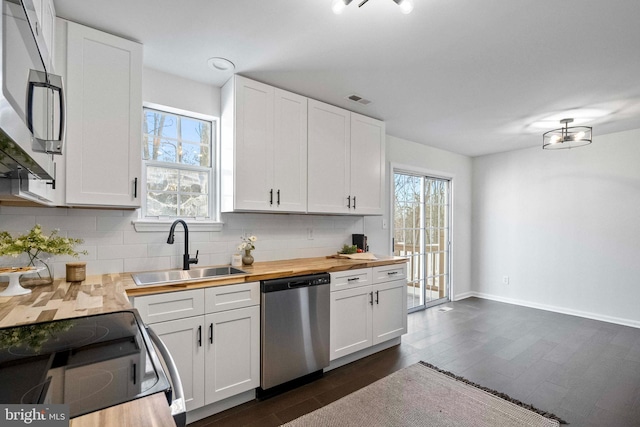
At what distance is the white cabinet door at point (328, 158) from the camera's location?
9.99 feet

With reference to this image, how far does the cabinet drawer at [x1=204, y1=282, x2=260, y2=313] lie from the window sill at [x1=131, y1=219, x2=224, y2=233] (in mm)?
742

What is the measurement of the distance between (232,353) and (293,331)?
49cm

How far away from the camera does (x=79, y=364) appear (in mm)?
883

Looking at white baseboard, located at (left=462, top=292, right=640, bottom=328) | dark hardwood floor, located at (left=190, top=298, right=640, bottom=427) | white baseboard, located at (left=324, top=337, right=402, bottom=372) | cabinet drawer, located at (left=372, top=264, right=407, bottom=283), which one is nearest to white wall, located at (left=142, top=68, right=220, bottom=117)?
cabinet drawer, located at (left=372, top=264, right=407, bottom=283)

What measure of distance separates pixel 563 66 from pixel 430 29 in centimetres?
125

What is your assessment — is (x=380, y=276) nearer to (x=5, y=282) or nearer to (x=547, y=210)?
(x=5, y=282)

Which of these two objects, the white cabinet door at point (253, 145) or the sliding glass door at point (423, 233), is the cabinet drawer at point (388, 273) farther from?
the white cabinet door at point (253, 145)

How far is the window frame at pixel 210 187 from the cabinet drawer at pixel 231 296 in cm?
75

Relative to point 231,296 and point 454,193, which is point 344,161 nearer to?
point 231,296

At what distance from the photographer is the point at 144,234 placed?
2422 mm

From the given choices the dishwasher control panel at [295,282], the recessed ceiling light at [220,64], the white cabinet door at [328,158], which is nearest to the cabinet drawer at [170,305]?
the dishwasher control panel at [295,282]

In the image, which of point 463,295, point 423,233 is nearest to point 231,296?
point 423,233

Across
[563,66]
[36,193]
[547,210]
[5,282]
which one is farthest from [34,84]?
[547,210]

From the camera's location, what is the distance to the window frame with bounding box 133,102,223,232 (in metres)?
2.46
